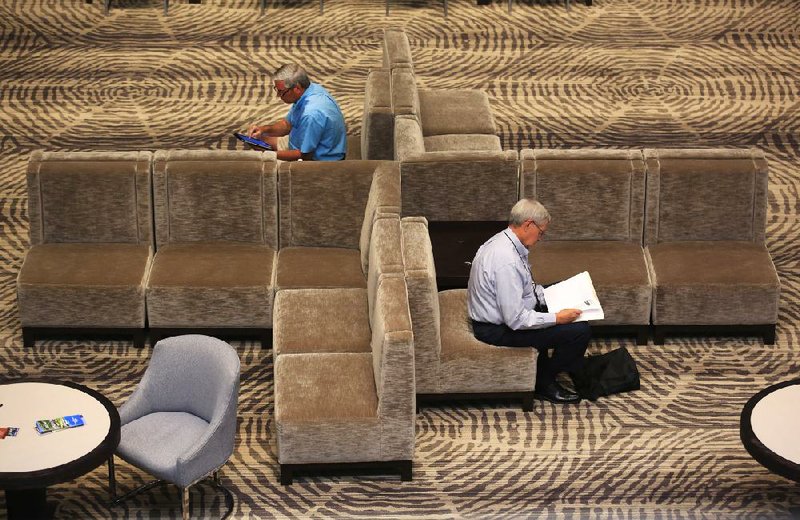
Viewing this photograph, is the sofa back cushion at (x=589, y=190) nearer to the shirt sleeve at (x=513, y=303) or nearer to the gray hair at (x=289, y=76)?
the shirt sleeve at (x=513, y=303)

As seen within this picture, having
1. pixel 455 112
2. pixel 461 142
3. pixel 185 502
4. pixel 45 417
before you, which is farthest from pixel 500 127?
pixel 45 417

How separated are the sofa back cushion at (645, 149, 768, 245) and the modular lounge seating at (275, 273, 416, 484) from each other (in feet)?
6.62

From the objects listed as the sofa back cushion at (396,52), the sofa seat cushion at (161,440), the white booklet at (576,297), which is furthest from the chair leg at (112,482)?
the sofa back cushion at (396,52)

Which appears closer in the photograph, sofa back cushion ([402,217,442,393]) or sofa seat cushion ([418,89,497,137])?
sofa back cushion ([402,217,442,393])

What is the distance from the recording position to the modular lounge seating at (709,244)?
7.50 meters

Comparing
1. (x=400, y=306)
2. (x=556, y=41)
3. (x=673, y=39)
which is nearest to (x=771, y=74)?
(x=673, y=39)

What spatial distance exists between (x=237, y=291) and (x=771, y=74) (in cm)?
621

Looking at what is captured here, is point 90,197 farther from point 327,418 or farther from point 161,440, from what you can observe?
point 327,418

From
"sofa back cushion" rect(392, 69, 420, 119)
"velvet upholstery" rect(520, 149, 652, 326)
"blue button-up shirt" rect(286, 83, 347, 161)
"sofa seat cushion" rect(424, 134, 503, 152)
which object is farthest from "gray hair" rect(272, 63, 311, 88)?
"velvet upholstery" rect(520, 149, 652, 326)

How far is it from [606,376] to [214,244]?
236 cm

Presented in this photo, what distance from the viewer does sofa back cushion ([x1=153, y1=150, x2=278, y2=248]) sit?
7.67 metres

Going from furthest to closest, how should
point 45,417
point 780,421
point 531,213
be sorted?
point 531,213 → point 780,421 → point 45,417

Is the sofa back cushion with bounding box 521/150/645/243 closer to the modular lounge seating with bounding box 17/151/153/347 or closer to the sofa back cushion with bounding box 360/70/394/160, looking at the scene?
the sofa back cushion with bounding box 360/70/394/160

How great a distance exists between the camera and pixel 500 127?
34.8 ft
